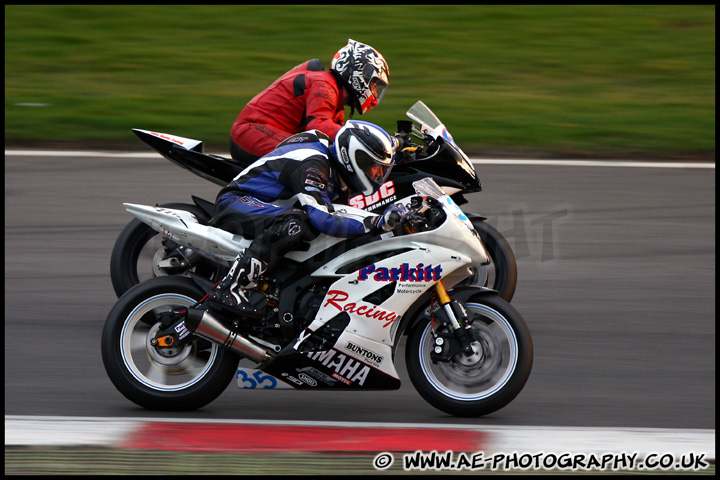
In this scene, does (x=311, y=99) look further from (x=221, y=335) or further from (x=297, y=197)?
(x=221, y=335)

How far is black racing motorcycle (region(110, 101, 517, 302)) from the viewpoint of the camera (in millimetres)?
6605

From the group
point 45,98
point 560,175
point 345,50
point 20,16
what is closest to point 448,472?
point 345,50

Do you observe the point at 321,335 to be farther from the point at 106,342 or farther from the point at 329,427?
the point at 106,342

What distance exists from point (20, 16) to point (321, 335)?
12.9 m

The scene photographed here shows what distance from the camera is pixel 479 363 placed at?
207 inches

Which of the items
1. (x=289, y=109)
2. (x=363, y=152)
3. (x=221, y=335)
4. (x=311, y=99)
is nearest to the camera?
(x=221, y=335)

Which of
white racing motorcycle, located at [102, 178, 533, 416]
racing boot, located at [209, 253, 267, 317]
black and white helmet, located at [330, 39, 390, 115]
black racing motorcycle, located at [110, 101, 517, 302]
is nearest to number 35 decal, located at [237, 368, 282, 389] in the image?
white racing motorcycle, located at [102, 178, 533, 416]

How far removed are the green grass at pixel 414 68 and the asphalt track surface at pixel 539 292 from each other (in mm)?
1238

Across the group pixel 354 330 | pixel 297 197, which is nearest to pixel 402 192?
pixel 297 197

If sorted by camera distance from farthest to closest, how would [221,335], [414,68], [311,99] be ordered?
[414,68] → [311,99] → [221,335]

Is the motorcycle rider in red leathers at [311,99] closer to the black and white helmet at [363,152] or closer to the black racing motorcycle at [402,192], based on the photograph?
the black racing motorcycle at [402,192]

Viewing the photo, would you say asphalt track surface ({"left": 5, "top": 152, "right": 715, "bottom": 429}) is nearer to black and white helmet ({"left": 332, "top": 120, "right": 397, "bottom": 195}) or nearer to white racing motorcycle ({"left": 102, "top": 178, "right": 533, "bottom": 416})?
white racing motorcycle ({"left": 102, "top": 178, "right": 533, "bottom": 416})

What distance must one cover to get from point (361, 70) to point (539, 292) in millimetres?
2096

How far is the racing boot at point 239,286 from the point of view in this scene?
5.28 m
